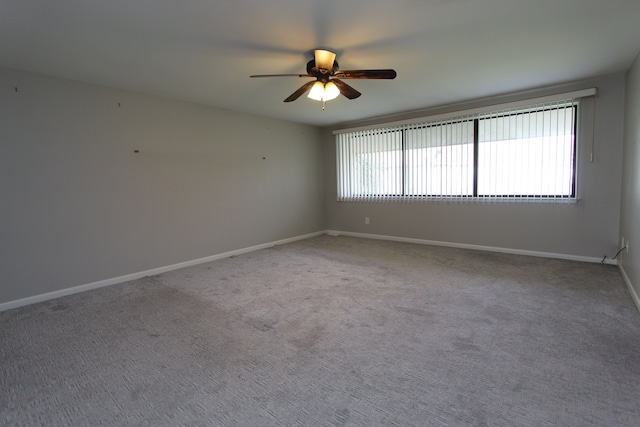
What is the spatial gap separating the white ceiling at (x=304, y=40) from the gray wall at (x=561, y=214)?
0.48 meters

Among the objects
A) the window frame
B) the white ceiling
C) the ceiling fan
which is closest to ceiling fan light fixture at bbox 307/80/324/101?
the ceiling fan

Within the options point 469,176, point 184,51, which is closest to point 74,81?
point 184,51

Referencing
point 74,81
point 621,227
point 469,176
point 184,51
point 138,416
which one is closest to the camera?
point 138,416

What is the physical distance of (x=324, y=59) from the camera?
8.50ft

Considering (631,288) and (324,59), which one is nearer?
(324,59)

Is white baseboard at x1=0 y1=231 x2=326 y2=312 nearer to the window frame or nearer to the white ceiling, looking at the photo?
the white ceiling

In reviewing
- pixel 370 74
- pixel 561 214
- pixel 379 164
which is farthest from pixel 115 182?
pixel 561 214

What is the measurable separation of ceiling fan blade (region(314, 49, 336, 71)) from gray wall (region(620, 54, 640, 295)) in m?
2.76

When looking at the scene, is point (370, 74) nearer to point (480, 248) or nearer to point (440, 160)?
point (440, 160)

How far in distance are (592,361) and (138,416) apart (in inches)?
99.7

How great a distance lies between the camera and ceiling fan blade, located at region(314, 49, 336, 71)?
2.54m

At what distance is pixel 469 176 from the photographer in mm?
4609

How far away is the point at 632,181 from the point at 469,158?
76.0 inches

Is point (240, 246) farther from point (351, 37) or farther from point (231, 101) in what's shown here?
point (351, 37)
